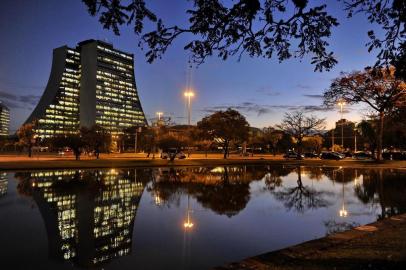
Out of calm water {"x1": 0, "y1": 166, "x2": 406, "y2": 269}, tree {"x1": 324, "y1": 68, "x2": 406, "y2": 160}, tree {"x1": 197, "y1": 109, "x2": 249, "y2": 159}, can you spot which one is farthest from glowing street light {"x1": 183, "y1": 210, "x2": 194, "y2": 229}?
tree {"x1": 197, "y1": 109, "x2": 249, "y2": 159}

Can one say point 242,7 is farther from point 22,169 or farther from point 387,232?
point 22,169

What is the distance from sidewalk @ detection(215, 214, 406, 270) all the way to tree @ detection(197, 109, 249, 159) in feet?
167

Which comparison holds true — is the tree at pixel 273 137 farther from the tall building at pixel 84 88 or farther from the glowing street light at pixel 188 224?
the tall building at pixel 84 88

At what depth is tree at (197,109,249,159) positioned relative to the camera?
196 feet

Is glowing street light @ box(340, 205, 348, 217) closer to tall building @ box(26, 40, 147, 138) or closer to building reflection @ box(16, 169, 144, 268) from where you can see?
building reflection @ box(16, 169, 144, 268)

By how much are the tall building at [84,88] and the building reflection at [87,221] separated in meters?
165

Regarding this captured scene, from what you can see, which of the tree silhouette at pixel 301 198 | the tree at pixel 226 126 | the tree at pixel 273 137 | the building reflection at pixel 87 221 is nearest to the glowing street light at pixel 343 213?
the tree silhouette at pixel 301 198

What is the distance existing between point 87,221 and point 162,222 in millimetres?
2148

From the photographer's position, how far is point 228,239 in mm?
9258

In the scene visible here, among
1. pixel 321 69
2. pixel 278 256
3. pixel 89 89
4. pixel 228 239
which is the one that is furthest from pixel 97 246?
pixel 89 89

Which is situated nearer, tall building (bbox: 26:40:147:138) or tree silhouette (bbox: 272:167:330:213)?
tree silhouette (bbox: 272:167:330:213)

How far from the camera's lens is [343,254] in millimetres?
7047

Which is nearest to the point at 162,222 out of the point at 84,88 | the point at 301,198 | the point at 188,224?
the point at 188,224

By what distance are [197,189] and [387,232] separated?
466 inches
